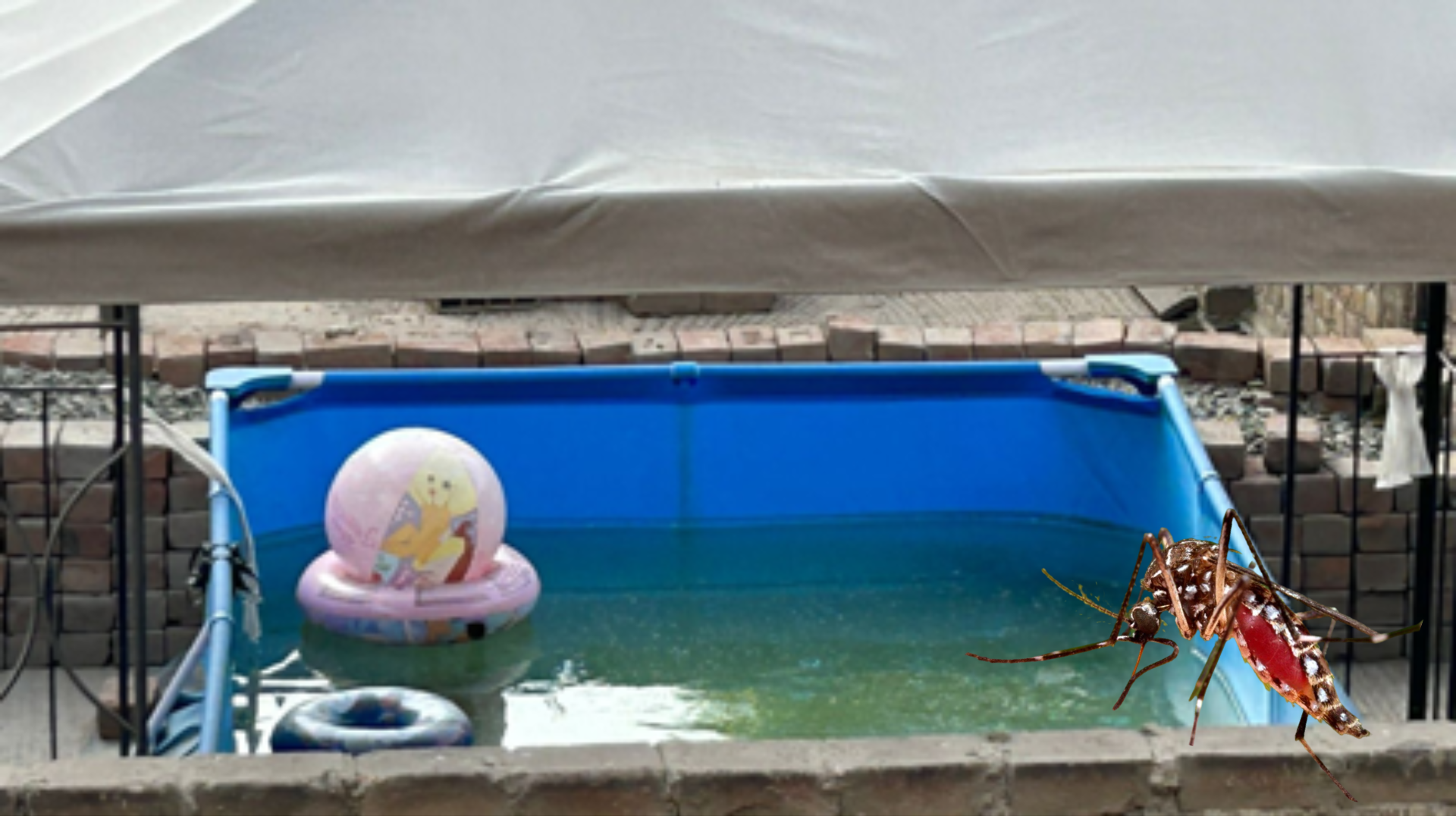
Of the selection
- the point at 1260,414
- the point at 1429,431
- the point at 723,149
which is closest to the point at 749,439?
the point at 1260,414

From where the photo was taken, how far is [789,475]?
279 inches

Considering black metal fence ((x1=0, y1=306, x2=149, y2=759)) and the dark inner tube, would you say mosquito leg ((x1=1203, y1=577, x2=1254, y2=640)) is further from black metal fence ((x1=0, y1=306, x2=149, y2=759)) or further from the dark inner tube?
the dark inner tube

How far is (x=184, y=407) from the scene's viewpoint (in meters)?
6.87

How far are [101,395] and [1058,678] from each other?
360 centimetres

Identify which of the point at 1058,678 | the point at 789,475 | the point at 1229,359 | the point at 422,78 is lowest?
the point at 1058,678

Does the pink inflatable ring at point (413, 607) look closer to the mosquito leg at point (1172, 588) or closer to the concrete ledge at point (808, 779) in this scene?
the concrete ledge at point (808, 779)

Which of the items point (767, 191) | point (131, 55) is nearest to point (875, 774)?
point (767, 191)

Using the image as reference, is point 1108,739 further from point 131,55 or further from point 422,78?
point 131,55

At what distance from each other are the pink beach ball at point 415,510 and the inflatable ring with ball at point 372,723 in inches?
24.0

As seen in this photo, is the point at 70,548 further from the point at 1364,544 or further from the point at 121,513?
the point at 1364,544

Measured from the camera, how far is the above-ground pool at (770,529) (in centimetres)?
562

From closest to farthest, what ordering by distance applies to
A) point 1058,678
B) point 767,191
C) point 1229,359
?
point 767,191
point 1058,678
point 1229,359

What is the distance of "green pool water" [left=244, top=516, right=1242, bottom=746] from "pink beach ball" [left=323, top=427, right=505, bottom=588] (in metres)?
0.28

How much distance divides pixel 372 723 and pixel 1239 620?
14.6ft
